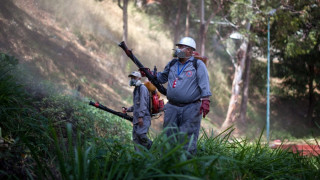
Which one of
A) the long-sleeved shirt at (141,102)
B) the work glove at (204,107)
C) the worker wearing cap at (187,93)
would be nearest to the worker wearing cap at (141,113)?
the long-sleeved shirt at (141,102)

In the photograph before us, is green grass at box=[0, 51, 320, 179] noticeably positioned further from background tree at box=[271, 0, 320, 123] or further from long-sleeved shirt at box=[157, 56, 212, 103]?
background tree at box=[271, 0, 320, 123]

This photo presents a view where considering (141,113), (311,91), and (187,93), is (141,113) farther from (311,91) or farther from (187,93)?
(311,91)

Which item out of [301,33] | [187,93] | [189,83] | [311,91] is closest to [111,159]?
[187,93]

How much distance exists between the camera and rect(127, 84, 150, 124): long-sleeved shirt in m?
6.77

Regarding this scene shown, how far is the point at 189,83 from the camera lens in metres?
5.53

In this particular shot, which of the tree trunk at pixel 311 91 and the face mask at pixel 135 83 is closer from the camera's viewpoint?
the face mask at pixel 135 83

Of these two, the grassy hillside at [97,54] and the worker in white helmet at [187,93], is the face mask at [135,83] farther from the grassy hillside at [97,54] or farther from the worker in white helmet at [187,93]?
the grassy hillside at [97,54]

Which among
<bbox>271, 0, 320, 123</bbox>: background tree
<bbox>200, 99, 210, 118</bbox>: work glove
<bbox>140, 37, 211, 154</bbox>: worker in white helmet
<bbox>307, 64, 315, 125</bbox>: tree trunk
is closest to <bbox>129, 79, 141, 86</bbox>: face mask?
<bbox>140, 37, 211, 154</bbox>: worker in white helmet

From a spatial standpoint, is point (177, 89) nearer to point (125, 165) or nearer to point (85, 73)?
point (125, 165)

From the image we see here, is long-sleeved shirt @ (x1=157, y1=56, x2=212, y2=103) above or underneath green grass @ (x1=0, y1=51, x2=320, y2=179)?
above

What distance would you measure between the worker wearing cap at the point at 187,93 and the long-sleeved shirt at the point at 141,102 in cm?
112

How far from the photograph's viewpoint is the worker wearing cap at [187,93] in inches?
215

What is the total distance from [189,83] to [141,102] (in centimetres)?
149

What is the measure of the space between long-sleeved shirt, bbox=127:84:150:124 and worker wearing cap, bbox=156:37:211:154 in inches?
44.1
